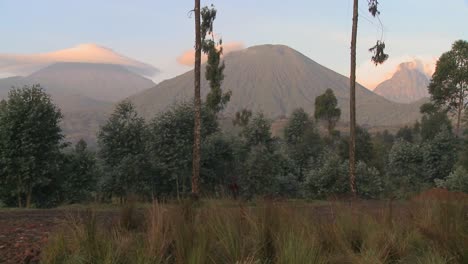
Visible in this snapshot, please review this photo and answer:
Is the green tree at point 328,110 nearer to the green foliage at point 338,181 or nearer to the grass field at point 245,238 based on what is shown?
the green foliage at point 338,181

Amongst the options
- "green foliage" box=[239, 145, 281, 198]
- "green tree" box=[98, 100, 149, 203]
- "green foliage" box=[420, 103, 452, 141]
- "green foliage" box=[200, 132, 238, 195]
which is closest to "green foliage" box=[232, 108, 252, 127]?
"green foliage" box=[420, 103, 452, 141]

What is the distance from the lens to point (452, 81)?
50.2 meters

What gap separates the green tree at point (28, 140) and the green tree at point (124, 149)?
5092 millimetres

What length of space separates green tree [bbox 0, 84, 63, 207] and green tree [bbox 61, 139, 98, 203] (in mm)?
3458

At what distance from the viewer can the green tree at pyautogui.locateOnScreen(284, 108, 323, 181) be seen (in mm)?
46469

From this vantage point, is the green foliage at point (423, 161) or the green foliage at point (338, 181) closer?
the green foliage at point (338, 181)

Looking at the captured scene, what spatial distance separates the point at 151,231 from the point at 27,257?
1.78 meters

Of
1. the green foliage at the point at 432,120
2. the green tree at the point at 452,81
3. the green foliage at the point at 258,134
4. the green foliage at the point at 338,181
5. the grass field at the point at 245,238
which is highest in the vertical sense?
the green tree at the point at 452,81

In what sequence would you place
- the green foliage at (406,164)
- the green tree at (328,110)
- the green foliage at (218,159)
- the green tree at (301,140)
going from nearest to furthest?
1. the green foliage at (218,159)
2. the green foliage at (406,164)
3. the green tree at (301,140)
4. the green tree at (328,110)

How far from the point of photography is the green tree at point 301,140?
46.5 metres

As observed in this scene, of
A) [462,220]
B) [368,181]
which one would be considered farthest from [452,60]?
[462,220]

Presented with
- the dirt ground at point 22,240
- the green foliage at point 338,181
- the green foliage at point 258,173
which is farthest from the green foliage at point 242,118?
the dirt ground at point 22,240

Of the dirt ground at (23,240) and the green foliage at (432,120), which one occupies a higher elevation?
the green foliage at (432,120)

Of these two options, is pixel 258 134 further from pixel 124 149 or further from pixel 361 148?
pixel 361 148
